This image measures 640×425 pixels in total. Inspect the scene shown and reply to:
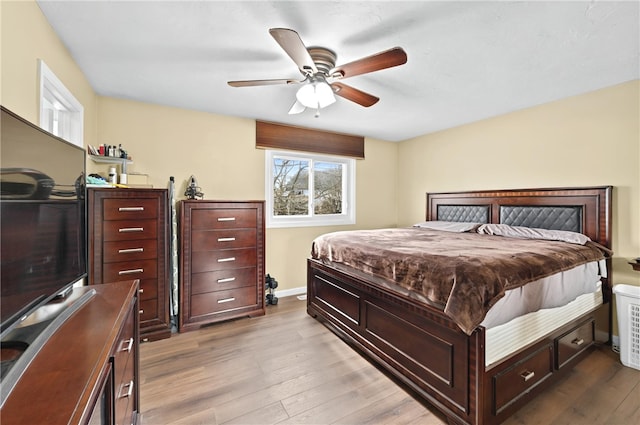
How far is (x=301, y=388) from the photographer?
1929 millimetres

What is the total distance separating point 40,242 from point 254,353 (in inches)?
70.6

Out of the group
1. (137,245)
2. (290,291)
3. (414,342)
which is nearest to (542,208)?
(414,342)

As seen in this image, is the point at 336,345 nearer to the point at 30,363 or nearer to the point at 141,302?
the point at 141,302

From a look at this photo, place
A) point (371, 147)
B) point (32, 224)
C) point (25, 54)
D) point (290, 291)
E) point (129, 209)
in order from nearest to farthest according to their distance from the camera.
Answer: point (32, 224), point (25, 54), point (129, 209), point (290, 291), point (371, 147)

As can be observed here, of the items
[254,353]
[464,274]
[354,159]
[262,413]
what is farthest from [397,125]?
[262,413]

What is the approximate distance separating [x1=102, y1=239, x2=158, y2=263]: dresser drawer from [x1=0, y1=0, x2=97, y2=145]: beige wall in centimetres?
118

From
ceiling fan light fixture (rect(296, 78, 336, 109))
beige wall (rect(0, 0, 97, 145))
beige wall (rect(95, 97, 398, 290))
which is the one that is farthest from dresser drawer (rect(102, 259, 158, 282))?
ceiling fan light fixture (rect(296, 78, 336, 109))

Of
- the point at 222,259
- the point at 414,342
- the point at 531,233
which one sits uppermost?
the point at 531,233

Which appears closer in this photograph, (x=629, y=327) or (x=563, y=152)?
(x=629, y=327)

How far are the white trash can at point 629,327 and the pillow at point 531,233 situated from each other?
1.64 feet

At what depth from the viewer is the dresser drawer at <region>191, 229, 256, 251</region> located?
2836mm

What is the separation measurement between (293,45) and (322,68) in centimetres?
53

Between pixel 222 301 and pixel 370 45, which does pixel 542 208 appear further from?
pixel 222 301

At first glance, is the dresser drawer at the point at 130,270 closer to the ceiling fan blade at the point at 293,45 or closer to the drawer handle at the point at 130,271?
the drawer handle at the point at 130,271
